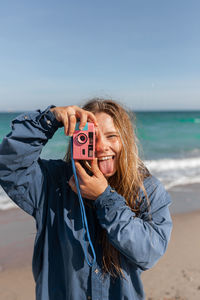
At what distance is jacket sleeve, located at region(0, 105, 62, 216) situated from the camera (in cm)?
134

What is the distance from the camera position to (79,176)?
53.4 inches

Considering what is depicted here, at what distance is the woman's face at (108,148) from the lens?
1.51 metres

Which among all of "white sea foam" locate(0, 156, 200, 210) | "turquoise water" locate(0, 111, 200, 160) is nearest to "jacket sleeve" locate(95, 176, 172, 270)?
"turquoise water" locate(0, 111, 200, 160)

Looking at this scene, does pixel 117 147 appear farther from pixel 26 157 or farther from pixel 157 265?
pixel 157 265

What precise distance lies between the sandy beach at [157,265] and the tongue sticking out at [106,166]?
2059 mm

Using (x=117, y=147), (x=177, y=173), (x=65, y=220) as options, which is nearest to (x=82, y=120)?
(x=117, y=147)

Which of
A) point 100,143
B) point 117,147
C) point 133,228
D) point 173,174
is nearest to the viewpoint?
point 133,228

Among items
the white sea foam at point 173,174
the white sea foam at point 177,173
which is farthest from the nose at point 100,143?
the white sea foam at point 177,173

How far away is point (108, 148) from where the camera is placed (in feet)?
4.97

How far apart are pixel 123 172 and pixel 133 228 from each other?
15.7 inches

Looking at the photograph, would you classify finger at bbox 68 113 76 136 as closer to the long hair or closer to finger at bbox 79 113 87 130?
finger at bbox 79 113 87 130

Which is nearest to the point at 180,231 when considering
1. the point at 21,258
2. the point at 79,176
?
the point at 21,258

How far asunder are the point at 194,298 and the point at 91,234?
83.3 inches

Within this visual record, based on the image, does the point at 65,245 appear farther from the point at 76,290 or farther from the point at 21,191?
the point at 21,191
